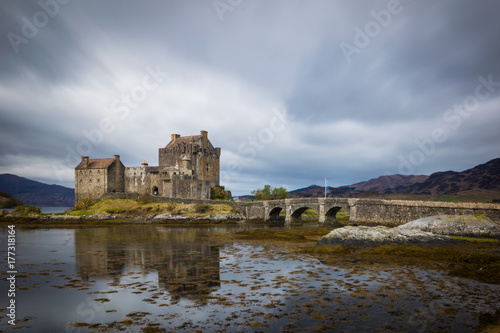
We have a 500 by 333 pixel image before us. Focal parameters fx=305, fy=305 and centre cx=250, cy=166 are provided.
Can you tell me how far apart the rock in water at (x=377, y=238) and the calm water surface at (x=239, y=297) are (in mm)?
3837

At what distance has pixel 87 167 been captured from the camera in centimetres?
6444

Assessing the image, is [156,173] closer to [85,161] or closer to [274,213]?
[85,161]

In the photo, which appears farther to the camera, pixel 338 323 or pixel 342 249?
pixel 342 249

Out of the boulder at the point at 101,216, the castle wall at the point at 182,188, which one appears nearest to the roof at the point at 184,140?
the castle wall at the point at 182,188

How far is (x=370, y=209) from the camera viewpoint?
3934 cm

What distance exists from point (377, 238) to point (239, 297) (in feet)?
39.9

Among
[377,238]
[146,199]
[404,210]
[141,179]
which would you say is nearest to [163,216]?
[146,199]

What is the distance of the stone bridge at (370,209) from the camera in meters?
28.5

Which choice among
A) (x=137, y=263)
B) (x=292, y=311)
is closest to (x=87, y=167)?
(x=137, y=263)

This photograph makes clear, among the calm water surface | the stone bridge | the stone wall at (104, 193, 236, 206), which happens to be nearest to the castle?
the stone wall at (104, 193, 236, 206)

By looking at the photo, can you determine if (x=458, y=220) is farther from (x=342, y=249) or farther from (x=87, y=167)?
(x=87, y=167)

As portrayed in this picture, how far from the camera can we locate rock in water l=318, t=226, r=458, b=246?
18.2 metres

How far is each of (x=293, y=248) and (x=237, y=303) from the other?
37.7 ft

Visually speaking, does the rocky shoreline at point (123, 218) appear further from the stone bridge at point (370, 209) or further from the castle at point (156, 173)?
the castle at point (156, 173)
